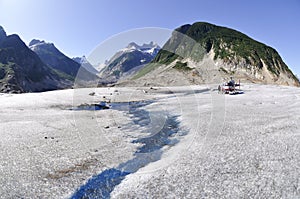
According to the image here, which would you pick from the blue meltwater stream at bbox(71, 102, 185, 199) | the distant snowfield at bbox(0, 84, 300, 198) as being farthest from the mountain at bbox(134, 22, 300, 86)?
the distant snowfield at bbox(0, 84, 300, 198)

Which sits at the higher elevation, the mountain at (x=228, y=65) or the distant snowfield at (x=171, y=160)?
the mountain at (x=228, y=65)

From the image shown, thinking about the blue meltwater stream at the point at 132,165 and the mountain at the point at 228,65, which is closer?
the blue meltwater stream at the point at 132,165

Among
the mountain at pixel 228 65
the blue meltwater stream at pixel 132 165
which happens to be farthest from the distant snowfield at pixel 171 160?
the mountain at pixel 228 65

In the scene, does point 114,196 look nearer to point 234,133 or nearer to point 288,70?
point 234,133

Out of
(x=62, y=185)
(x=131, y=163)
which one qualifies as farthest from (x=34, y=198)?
(x=131, y=163)

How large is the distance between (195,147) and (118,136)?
20.9 feet

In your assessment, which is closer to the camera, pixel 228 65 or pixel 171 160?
pixel 171 160

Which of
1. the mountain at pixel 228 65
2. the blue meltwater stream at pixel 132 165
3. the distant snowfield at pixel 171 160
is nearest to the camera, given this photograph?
the distant snowfield at pixel 171 160

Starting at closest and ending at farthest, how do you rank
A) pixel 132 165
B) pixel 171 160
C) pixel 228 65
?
pixel 132 165 < pixel 171 160 < pixel 228 65

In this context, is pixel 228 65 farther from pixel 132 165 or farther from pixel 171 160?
pixel 132 165

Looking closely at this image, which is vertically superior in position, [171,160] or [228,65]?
[228,65]

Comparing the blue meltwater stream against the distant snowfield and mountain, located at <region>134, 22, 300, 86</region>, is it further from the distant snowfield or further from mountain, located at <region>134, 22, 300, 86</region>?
mountain, located at <region>134, 22, 300, 86</region>

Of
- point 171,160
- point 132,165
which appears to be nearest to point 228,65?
point 171,160

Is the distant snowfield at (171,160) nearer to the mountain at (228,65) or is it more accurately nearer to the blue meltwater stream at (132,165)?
the blue meltwater stream at (132,165)
